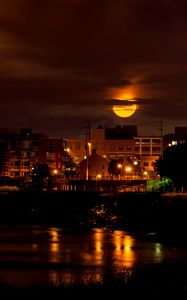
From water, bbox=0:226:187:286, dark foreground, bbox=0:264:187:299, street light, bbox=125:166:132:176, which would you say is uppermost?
street light, bbox=125:166:132:176

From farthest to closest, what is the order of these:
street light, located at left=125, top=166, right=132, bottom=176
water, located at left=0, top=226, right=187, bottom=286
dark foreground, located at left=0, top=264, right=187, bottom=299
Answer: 1. street light, located at left=125, top=166, right=132, bottom=176
2. water, located at left=0, top=226, right=187, bottom=286
3. dark foreground, located at left=0, top=264, right=187, bottom=299

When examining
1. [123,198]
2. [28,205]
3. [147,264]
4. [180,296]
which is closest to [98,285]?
[180,296]

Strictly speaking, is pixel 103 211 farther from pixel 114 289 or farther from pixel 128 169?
pixel 128 169

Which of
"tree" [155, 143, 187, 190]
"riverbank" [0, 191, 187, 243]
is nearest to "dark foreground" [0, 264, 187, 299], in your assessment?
"riverbank" [0, 191, 187, 243]

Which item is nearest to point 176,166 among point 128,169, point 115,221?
point 115,221

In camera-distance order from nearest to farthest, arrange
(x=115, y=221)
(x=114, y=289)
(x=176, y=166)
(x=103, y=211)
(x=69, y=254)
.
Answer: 1. (x=114, y=289)
2. (x=69, y=254)
3. (x=115, y=221)
4. (x=103, y=211)
5. (x=176, y=166)

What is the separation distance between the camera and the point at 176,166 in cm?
8294

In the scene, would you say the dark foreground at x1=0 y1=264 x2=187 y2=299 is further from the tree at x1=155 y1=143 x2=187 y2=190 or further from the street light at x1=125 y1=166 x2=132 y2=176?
the street light at x1=125 y1=166 x2=132 y2=176

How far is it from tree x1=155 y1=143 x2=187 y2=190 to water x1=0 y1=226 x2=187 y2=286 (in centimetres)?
3034

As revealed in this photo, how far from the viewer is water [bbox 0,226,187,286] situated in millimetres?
28500

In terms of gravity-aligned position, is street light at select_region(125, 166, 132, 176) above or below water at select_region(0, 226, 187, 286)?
above

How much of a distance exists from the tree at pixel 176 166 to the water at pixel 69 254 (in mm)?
30344

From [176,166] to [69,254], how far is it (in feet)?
152

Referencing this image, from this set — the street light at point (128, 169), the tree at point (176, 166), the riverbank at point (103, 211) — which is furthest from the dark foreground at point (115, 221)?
the street light at point (128, 169)
